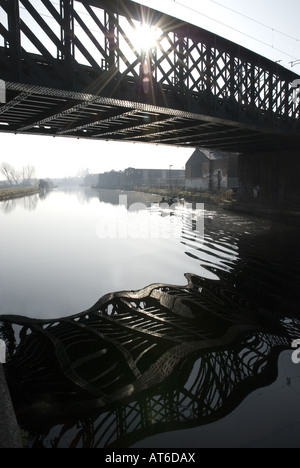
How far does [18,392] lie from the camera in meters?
5.20

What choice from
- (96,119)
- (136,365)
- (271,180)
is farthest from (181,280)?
(271,180)

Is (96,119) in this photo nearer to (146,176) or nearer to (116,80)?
(116,80)

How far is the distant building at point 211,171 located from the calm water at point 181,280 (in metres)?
36.4

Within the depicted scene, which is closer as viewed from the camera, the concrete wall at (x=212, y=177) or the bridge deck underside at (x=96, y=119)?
the bridge deck underside at (x=96, y=119)

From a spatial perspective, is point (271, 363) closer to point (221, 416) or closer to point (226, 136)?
point (221, 416)

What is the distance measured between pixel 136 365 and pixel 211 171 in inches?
2514

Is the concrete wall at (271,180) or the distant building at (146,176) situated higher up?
the distant building at (146,176)

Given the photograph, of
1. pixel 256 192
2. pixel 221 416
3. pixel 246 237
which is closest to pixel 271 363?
pixel 221 416

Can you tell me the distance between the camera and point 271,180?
32844mm

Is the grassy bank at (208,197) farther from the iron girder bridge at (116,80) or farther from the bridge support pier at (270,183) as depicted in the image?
the iron girder bridge at (116,80)

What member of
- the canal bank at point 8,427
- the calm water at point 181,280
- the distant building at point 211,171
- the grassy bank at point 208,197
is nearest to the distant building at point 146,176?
the distant building at point 211,171

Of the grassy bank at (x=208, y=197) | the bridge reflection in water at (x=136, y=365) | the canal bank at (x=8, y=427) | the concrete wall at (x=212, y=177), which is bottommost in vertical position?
the bridge reflection in water at (x=136, y=365)

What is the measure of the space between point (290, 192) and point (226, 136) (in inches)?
456

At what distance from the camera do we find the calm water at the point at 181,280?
433cm
